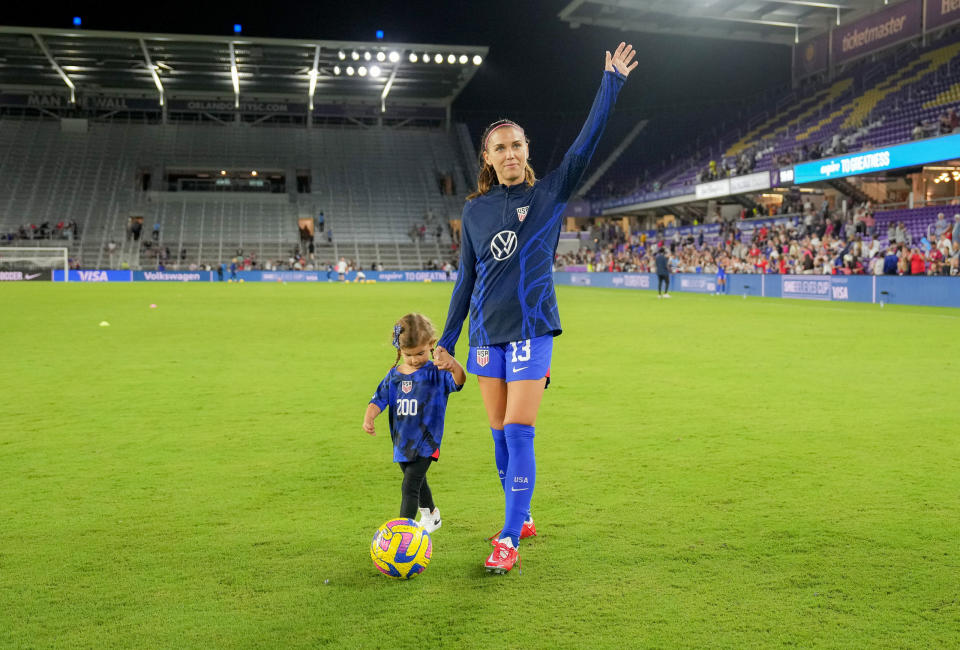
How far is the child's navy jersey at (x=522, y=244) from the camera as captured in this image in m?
4.28

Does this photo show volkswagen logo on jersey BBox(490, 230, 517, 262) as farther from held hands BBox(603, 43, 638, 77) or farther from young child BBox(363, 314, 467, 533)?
held hands BBox(603, 43, 638, 77)

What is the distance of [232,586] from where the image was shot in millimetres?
3938

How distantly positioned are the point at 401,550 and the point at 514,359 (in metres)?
1.10

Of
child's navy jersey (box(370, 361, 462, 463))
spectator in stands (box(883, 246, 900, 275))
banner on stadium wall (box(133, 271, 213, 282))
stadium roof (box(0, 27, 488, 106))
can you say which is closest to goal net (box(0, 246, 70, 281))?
banner on stadium wall (box(133, 271, 213, 282))

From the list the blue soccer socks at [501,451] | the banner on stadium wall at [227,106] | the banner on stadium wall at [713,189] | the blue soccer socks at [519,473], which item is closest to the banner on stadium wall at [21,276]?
the banner on stadium wall at [227,106]

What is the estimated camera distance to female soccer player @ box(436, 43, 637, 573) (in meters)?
4.27

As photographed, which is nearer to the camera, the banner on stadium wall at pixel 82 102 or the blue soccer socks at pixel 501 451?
the blue soccer socks at pixel 501 451

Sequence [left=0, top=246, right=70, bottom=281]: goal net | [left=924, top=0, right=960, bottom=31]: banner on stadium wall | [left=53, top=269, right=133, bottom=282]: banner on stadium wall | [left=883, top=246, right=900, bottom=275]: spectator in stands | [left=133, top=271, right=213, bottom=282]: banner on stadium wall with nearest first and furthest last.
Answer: [left=883, top=246, right=900, bottom=275]: spectator in stands < [left=924, top=0, right=960, bottom=31]: banner on stadium wall < [left=0, top=246, right=70, bottom=281]: goal net < [left=53, top=269, right=133, bottom=282]: banner on stadium wall < [left=133, top=271, right=213, bottom=282]: banner on stadium wall

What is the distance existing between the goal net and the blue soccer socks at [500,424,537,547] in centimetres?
5518

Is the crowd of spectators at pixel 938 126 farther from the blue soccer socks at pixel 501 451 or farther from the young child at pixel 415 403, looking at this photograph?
the young child at pixel 415 403

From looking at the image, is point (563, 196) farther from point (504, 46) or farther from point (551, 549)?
point (504, 46)

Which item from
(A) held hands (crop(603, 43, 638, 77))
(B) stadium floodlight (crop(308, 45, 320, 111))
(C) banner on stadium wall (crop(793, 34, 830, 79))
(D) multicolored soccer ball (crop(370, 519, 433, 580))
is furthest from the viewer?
(B) stadium floodlight (crop(308, 45, 320, 111))

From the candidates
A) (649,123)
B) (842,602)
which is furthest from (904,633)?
(649,123)

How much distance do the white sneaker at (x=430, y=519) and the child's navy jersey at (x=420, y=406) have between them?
17.2 inches
